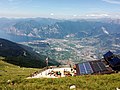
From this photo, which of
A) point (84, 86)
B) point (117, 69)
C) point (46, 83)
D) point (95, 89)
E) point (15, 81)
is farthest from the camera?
point (117, 69)

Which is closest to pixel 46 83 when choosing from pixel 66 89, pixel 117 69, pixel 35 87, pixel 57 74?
pixel 35 87

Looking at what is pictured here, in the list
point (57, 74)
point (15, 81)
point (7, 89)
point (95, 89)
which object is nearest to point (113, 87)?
point (95, 89)

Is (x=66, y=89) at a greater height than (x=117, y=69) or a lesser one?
greater

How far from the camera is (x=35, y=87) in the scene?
92.4 feet

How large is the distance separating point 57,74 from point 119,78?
93.6 feet

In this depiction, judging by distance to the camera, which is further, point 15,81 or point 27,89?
point 15,81

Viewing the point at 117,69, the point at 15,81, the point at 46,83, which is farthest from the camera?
the point at 117,69

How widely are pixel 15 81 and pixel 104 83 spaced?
1311 centimetres

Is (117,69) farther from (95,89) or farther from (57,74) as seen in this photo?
(95,89)

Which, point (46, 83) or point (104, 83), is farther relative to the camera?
point (46, 83)

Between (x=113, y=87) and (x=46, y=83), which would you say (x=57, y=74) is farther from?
(x=113, y=87)

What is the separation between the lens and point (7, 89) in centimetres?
2684

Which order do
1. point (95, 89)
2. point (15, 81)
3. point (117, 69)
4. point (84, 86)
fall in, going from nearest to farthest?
point (95, 89) → point (84, 86) → point (15, 81) → point (117, 69)

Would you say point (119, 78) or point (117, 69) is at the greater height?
point (119, 78)
